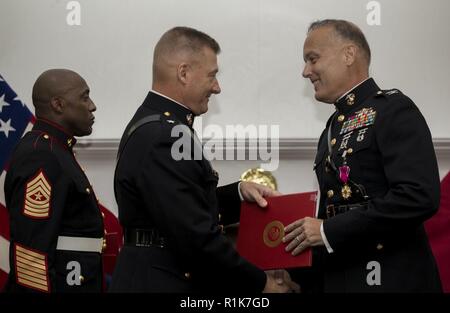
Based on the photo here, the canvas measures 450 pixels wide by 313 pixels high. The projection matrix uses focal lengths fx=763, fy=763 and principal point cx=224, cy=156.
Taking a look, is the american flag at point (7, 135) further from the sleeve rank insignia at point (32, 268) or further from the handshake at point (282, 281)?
the handshake at point (282, 281)

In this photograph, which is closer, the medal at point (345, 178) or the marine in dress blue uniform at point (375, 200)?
the marine in dress blue uniform at point (375, 200)

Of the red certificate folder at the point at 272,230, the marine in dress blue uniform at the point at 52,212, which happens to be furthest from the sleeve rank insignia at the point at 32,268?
the red certificate folder at the point at 272,230

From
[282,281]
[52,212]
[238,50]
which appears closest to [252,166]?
[238,50]

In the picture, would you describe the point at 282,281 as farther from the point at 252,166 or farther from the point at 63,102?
the point at 63,102

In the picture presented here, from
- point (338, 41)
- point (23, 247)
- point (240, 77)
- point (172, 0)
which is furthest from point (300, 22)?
point (23, 247)

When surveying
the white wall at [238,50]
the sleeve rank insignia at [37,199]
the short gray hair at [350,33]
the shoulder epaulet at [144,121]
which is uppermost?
the white wall at [238,50]

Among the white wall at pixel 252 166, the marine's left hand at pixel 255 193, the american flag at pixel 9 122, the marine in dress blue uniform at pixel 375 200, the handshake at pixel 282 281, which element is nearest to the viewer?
the marine in dress blue uniform at pixel 375 200

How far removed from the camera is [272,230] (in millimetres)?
2459

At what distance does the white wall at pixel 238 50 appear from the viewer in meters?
3.44

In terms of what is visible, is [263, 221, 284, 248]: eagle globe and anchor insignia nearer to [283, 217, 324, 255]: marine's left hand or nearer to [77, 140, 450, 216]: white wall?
[283, 217, 324, 255]: marine's left hand

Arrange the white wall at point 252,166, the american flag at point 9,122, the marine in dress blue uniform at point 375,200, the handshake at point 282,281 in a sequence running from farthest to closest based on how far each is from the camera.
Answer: the american flag at point 9,122, the white wall at point 252,166, the handshake at point 282,281, the marine in dress blue uniform at point 375,200

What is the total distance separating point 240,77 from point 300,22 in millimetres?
369

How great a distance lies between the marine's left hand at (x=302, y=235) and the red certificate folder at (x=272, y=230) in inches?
0.9

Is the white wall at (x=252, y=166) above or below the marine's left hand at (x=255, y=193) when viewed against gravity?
above
